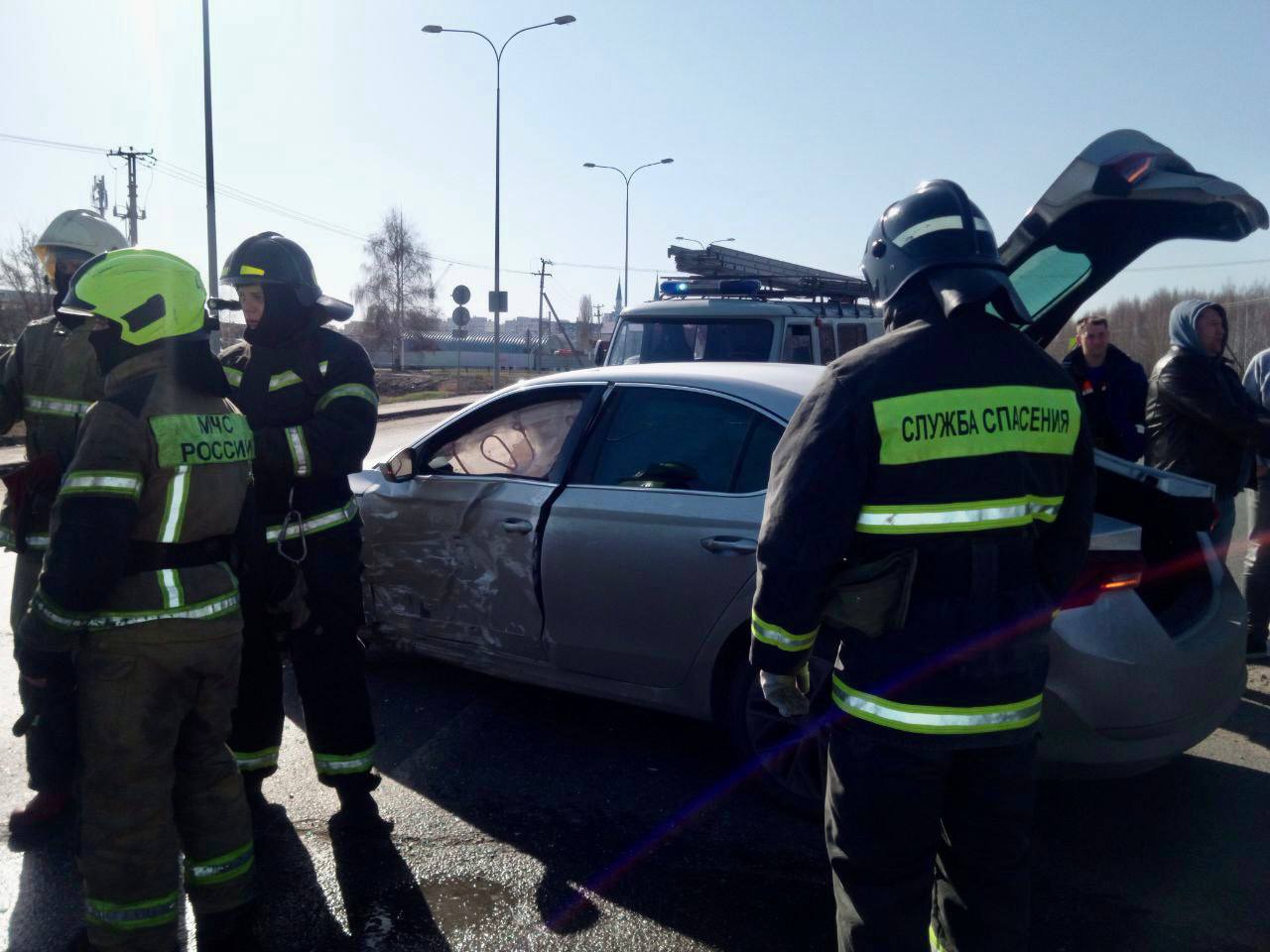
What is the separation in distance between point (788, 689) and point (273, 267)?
2.29 meters

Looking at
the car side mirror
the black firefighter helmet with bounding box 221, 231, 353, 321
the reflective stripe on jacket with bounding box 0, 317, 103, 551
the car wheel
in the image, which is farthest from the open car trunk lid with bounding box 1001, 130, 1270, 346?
the reflective stripe on jacket with bounding box 0, 317, 103, 551

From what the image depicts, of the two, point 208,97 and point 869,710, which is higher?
point 208,97

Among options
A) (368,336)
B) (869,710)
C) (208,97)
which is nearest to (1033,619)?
(869,710)

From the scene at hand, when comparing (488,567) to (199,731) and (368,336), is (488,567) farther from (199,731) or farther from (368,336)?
(368,336)

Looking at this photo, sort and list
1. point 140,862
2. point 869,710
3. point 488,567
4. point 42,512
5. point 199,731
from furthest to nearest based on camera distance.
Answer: point 488,567 < point 42,512 < point 199,731 < point 140,862 < point 869,710

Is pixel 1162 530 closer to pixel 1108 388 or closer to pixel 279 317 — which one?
pixel 1108 388

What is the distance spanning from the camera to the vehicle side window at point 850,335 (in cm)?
875

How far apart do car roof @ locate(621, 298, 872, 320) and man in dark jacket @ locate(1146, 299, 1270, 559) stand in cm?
322

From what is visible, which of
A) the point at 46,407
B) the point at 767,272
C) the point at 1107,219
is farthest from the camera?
the point at 767,272

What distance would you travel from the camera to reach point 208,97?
18922 mm

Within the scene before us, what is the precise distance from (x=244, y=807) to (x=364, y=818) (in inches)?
26.3

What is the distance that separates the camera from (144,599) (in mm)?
2703

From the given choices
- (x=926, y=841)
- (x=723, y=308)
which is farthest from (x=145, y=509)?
(x=723, y=308)

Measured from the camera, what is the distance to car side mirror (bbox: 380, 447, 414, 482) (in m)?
4.56
